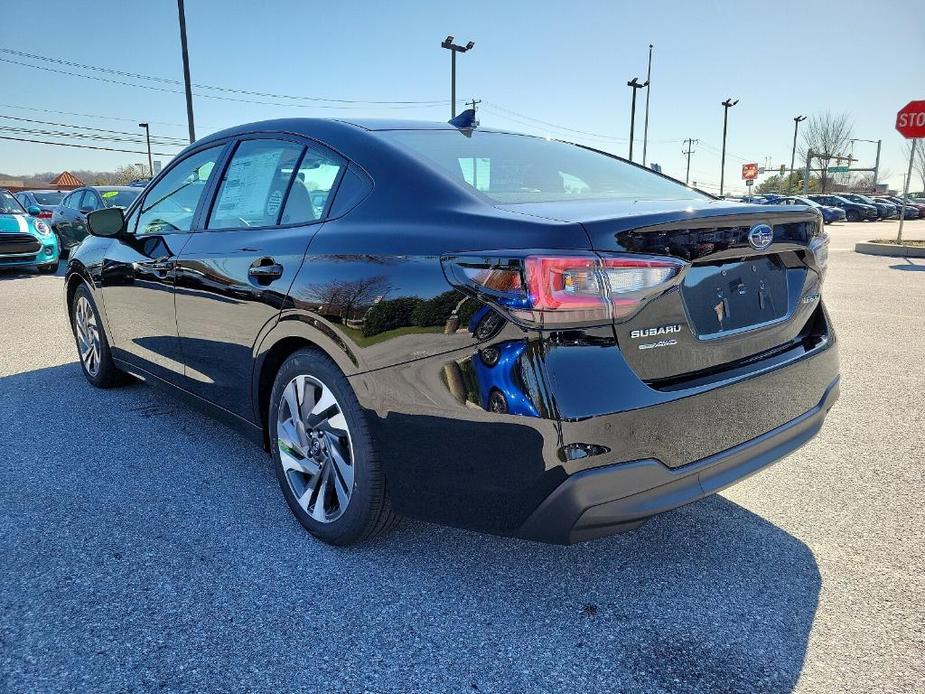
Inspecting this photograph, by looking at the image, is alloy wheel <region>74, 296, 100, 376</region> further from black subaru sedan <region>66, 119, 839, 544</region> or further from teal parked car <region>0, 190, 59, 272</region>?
teal parked car <region>0, 190, 59, 272</region>

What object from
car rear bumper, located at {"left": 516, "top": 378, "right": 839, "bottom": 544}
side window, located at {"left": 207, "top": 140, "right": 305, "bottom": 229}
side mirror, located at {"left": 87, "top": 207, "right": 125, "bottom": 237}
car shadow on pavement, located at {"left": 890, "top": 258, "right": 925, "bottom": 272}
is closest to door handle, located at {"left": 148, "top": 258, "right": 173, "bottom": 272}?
side window, located at {"left": 207, "top": 140, "right": 305, "bottom": 229}

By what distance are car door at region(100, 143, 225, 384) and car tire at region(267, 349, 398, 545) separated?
3.35 feet

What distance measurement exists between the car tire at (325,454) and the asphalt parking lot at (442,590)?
141 mm

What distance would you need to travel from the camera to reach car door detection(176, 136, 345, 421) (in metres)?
2.70

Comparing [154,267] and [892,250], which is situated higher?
[154,267]

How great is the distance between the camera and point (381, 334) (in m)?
2.22

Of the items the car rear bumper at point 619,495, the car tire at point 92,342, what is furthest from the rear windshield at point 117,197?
the car rear bumper at point 619,495

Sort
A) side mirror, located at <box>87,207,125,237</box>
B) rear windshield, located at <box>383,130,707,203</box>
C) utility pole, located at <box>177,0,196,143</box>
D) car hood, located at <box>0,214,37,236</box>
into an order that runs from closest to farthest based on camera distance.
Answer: rear windshield, located at <box>383,130,707,203</box>
side mirror, located at <box>87,207,125,237</box>
car hood, located at <box>0,214,37,236</box>
utility pole, located at <box>177,0,196,143</box>

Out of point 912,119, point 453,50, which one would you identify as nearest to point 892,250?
point 912,119

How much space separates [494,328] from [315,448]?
1.09m

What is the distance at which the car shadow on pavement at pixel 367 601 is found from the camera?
1.94 m

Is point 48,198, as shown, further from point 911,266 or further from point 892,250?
point 892,250

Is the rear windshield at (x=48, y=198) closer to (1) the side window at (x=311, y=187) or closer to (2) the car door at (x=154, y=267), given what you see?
(2) the car door at (x=154, y=267)

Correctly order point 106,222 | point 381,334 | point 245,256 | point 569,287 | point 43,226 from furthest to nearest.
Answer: point 43,226 → point 106,222 → point 245,256 → point 381,334 → point 569,287
